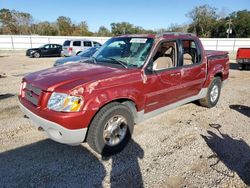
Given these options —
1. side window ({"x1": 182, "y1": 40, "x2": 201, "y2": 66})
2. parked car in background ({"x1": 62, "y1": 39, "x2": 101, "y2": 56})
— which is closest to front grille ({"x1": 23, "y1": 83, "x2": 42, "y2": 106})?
side window ({"x1": 182, "y1": 40, "x2": 201, "y2": 66})

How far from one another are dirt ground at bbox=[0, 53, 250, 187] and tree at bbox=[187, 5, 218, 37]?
70453 millimetres

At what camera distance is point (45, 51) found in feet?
79.6

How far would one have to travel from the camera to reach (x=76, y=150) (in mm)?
3930

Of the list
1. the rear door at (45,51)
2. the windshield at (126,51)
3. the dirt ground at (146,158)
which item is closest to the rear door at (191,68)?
the dirt ground at (146,158)

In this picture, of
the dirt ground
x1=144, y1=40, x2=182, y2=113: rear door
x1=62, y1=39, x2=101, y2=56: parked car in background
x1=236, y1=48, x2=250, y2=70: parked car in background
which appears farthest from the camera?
x1=62, y1=39, x2=101, y2=56: parked car in background

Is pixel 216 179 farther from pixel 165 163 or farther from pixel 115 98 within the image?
pixel 115 98

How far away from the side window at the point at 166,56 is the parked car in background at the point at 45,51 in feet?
70.7

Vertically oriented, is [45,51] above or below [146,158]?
above

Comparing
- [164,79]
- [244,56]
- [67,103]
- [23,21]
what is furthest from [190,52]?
[23,21]

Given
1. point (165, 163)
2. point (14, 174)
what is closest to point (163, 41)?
point (165, 163)

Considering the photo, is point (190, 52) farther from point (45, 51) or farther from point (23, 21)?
point (23, 21)

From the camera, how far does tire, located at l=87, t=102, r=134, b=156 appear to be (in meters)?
3.47

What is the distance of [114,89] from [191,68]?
2.28 meters

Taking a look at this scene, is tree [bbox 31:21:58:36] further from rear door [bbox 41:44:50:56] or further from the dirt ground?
the dirt ground
